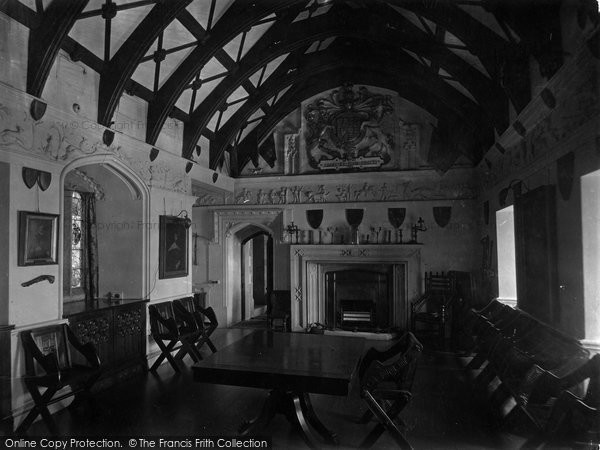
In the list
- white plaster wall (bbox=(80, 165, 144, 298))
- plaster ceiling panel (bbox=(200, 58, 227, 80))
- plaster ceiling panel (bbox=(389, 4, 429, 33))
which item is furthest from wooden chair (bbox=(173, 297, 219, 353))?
plaster ceiling panel (bbox=(389, 4, 429, 33))

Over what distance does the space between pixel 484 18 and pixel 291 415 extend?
17.2 feet

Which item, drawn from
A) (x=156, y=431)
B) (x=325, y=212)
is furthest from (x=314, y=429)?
(x=325, y=212)

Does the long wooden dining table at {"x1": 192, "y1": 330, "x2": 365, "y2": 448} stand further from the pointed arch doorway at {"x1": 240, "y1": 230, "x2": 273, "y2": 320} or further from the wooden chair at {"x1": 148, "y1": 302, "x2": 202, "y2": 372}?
the pointed arch doorway at {"x1": 240, "y1": 230, "x2": 273, "y2": 320}

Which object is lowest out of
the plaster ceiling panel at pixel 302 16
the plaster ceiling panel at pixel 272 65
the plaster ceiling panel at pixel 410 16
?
the plaster ceiling panel at pixel 410 16

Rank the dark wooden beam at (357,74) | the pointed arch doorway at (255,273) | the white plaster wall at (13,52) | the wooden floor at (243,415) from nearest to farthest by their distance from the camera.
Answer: the wooden floor at (243,415) → the white plaster wall at (13,52) → the dark wooden beam at (357,74) → the pointed arch doorway at (255,273)

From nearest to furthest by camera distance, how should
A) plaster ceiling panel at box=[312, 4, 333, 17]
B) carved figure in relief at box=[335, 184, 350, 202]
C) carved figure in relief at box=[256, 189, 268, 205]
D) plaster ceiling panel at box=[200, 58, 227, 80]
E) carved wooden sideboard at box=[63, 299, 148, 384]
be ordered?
1. carved wooden sideboard at box=[63, 299, 148, 384]
2. plaster ceiling panel at box=[312, 4, 333, 17]
3. plaster ceiling panel at box=[200, 58, 227, 80]
4. carved figure in relief at box=[335, 184, 350, 202]
5. carved figure in relief at box=[256, 189, 268, 205]

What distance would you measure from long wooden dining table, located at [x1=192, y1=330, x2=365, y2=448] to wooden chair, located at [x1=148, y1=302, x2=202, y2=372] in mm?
1904

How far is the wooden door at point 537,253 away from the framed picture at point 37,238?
576cm

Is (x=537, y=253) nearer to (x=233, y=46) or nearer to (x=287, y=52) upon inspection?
(x=287, y=52)

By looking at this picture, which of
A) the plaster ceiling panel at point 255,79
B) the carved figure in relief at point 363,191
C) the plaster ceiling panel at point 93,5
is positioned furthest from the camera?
the carved figure in relief at point 363,191

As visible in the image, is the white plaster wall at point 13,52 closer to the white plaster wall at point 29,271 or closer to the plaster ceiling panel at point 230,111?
the white plaster wall at point 29,271

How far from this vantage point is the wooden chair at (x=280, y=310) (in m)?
9.33

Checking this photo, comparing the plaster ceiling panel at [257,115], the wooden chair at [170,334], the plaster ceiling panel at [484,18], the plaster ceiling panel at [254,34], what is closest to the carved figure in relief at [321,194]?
the plaster ceiling panel at [257,115]

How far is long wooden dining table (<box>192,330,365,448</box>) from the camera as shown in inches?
134
